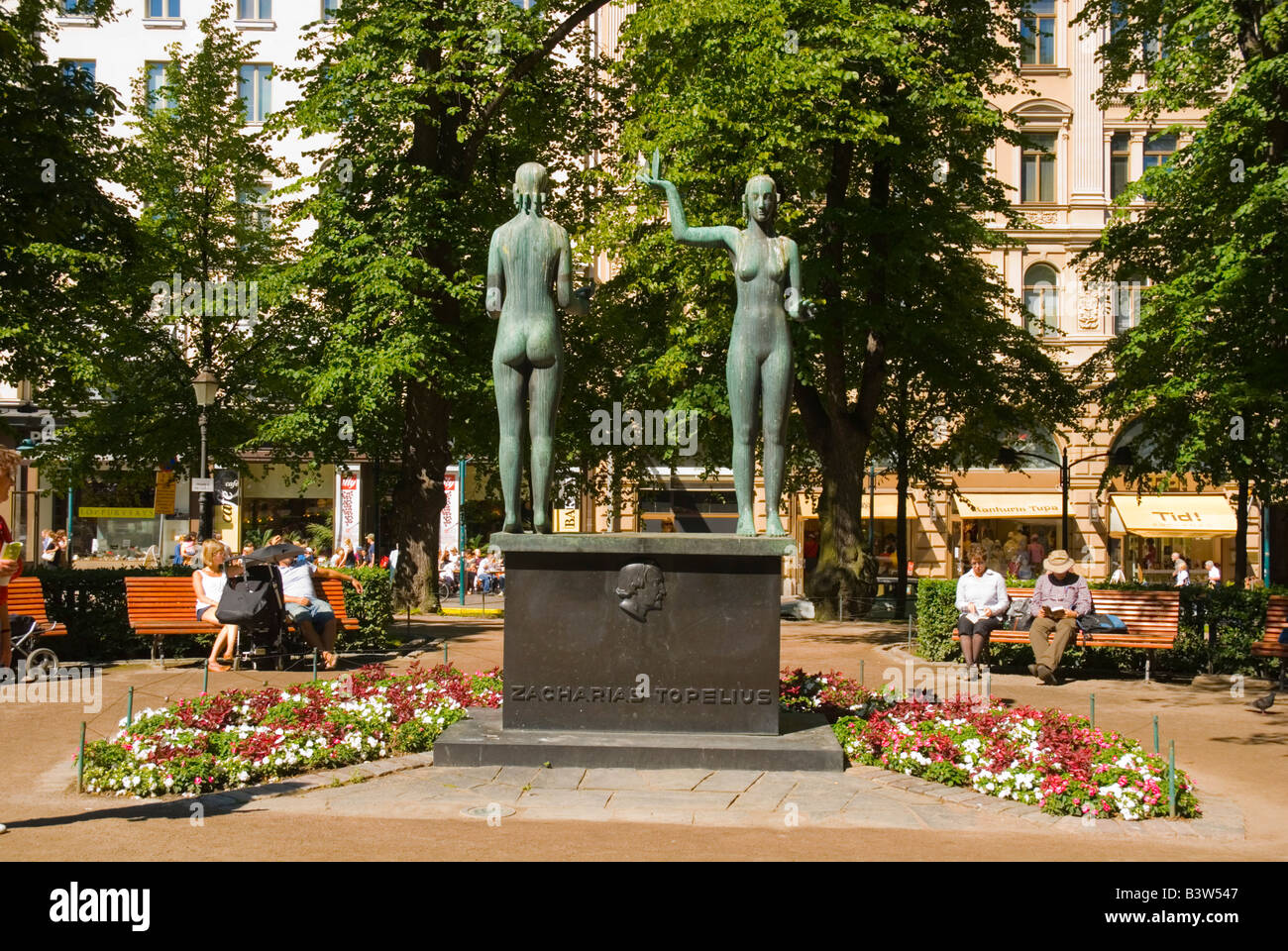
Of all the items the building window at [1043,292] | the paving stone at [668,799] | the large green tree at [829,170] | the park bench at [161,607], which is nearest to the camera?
the paving stone at [668,799]

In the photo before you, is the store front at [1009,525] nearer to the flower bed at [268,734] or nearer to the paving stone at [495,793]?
the flower bed at [268,734]

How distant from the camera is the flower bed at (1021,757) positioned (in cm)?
809

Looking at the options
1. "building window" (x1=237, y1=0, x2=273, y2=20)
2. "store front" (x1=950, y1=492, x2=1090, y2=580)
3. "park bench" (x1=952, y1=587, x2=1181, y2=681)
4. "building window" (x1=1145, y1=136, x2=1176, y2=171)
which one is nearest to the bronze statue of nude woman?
"park bench" (x1=952, y1=587, x2=1181, y2=681)

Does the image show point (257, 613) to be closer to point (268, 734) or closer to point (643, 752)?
point (268, 734)

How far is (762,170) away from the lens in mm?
20922

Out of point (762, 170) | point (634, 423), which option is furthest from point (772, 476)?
point (634, 423)

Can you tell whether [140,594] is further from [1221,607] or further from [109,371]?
[1221,607]

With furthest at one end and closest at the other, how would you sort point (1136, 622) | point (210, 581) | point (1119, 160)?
point (1119, 160) → point (1136, 622) → point (210, 581)

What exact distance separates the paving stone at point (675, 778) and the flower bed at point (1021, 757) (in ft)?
4.76

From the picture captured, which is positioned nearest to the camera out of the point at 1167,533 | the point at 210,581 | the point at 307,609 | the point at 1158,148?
the point at 307,609

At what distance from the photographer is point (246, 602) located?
1398 cm

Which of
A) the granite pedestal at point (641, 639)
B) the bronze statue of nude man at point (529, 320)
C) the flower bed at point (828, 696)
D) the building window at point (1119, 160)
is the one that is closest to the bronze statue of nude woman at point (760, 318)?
the granite pedestal at point (641, 639)

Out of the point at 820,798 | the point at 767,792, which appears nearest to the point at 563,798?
the point at 767,792

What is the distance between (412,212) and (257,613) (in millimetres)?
9887
